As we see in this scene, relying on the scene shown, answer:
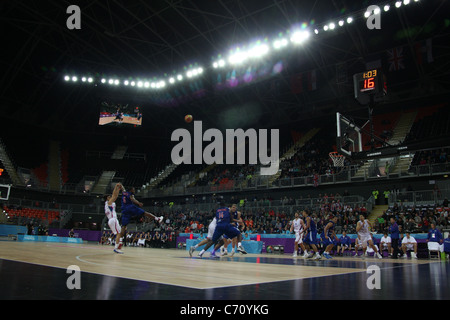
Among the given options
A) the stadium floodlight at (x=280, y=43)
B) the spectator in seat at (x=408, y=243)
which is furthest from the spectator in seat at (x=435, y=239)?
the stadium floodlight at (x=280, y=43)

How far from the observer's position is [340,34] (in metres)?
26.9

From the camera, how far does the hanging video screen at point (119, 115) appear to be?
40.1 m

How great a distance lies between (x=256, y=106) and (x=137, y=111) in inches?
553

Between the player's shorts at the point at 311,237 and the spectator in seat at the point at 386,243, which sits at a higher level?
the player's shorts at the point at 311,237

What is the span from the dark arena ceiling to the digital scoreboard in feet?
28.2

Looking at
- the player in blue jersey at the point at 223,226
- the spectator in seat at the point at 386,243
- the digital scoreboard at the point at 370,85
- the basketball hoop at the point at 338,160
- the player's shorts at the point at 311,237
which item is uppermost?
the digital scoreboard at the point at 370,85

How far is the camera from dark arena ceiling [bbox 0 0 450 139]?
83.3ft

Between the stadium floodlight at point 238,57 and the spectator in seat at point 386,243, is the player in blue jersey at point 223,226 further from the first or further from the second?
the stadium floodlight at point 238,57

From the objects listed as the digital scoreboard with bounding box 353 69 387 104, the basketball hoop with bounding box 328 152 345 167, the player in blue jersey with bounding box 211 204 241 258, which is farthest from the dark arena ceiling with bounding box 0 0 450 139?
the player in blue jersey with bounding box 211 204 241 258

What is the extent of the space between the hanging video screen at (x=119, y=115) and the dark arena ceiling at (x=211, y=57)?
0.89m

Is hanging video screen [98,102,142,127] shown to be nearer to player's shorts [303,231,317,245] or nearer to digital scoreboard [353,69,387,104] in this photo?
digital scoreboard [353,69,387,104]
